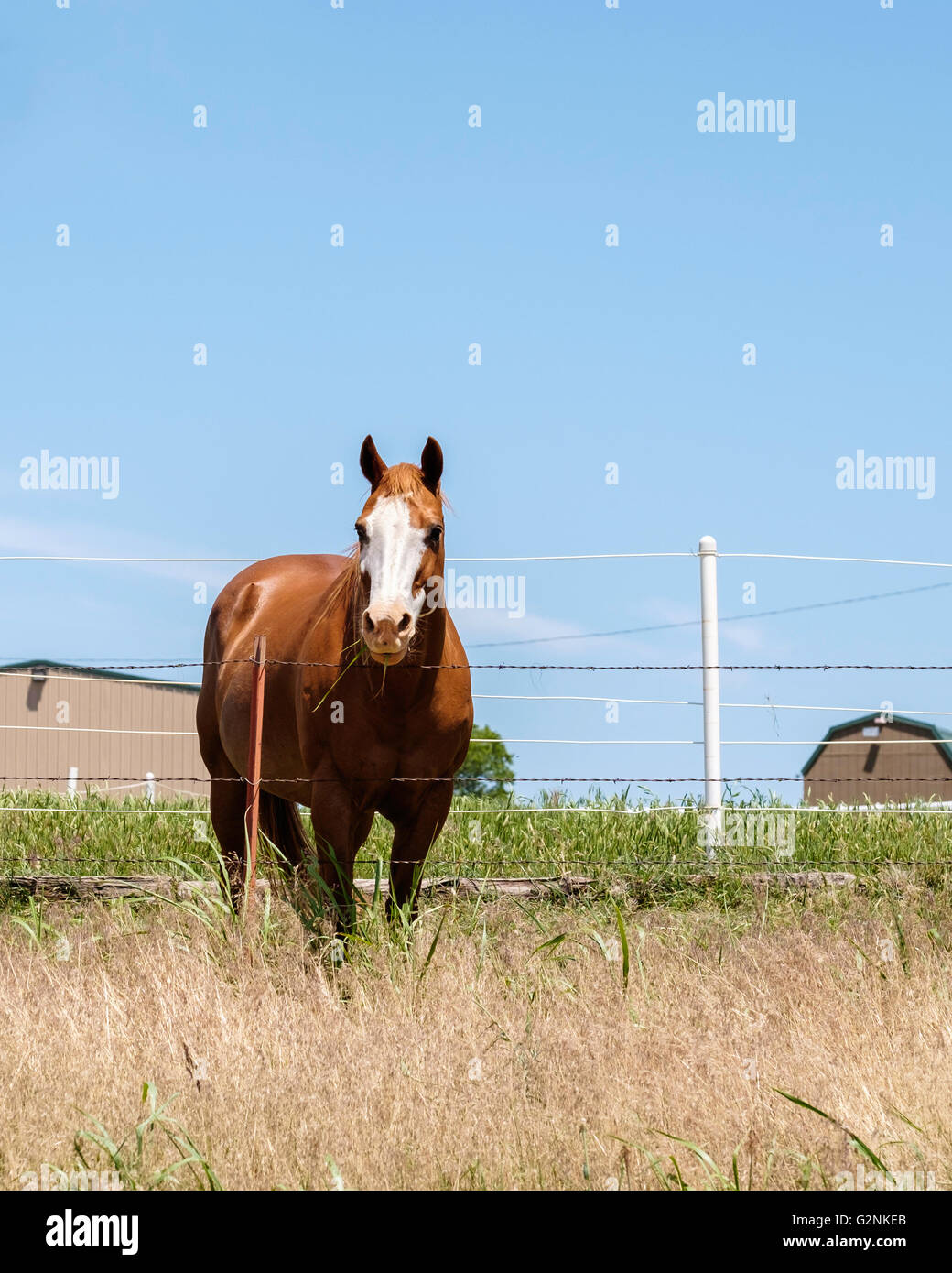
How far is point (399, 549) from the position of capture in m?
4.79

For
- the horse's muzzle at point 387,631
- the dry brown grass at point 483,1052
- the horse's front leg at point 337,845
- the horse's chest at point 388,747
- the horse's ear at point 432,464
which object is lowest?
the dry brown grass at point 483,1052

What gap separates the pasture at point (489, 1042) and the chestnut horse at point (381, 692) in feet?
1.35

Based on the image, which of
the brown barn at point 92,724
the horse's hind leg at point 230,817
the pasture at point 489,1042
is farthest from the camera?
the brown barn at point 92,724

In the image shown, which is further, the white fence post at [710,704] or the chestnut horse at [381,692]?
the white fence post at [710,704]

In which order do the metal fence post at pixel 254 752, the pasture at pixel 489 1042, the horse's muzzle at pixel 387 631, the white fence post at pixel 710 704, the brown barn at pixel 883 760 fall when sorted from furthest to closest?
the brown barn at pixel 883 760
the white fence post at pixel 710 704
the metal fence post at pixel 254 752
the horse's muzzle at pixel 387 631
the pasture at pixel 489 1042

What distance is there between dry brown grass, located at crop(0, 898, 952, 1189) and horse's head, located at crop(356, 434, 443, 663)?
1.41 m

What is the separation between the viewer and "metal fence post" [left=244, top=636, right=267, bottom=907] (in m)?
5.68

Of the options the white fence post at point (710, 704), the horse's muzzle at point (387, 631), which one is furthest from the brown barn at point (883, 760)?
the horse's muzzle at point (387, 631)

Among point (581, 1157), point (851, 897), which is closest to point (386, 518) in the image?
point (581, 1157)

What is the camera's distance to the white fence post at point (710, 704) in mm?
7824

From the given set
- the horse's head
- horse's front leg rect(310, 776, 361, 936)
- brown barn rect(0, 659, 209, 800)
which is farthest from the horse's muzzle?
brown barn rect(0, 659, 209, 800)

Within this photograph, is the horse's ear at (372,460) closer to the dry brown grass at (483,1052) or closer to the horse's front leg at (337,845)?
the horse's front leg at (337,845)

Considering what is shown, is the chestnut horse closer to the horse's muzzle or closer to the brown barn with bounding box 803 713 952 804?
the horse's muzzle
